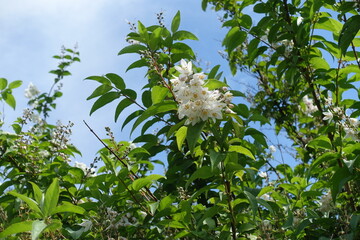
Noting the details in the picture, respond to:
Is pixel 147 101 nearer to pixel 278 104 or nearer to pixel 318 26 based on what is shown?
pixel 318 26

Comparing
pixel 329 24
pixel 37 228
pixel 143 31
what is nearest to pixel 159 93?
pixel 143 31

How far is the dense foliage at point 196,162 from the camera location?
7.32 feet

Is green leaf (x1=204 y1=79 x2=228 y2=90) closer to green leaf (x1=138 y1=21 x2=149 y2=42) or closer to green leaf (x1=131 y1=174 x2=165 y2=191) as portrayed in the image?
green leaf (x1=131 y1=174 x2=165 y2=191)

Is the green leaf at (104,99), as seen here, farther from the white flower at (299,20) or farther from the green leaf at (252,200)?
the white flower at (299,20)

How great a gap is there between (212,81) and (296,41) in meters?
1.50

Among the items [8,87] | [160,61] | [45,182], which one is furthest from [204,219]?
[8,87]

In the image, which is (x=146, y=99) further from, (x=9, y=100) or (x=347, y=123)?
(x=9, y=100)

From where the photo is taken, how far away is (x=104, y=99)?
2859 millimetres

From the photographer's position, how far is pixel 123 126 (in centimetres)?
294

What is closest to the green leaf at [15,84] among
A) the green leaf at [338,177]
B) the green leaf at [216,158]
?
the green leaf at [216,158]

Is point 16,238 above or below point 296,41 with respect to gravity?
below

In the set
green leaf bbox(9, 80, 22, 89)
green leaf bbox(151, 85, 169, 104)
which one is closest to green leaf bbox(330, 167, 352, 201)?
green leaf bbox(151, 85, 169, 104)

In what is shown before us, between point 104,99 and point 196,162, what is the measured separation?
2.34 ft

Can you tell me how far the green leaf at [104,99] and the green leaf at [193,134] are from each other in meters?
0.83
